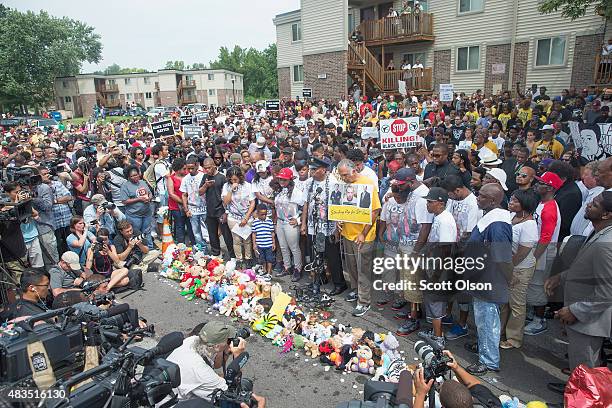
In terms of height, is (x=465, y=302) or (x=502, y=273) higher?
(x=502, y=273)

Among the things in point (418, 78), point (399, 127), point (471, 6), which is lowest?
point (399, 127)

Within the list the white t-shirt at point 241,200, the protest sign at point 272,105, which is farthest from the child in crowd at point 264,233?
the protest sign at point 272,105

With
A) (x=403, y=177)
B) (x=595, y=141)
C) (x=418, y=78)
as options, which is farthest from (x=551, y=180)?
(x=418, y=78)

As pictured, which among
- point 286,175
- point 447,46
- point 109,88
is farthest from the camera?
point 109,88

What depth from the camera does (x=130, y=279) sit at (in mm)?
7301

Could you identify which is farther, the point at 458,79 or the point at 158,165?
the point at 458,79

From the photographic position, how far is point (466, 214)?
205 inches

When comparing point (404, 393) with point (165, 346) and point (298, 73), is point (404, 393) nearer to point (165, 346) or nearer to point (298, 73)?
point (165, 346)

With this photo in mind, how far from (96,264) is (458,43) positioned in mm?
21053

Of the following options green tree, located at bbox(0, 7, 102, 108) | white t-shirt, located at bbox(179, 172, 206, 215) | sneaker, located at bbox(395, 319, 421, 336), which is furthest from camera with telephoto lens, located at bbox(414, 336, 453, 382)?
green tree, located at bbox(0, 7, 102, 108)

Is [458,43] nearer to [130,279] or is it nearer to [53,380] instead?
[130,279]

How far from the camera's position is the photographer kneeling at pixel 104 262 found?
7082mm

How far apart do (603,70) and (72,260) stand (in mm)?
19162

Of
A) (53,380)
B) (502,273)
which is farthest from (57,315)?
(502,273)
